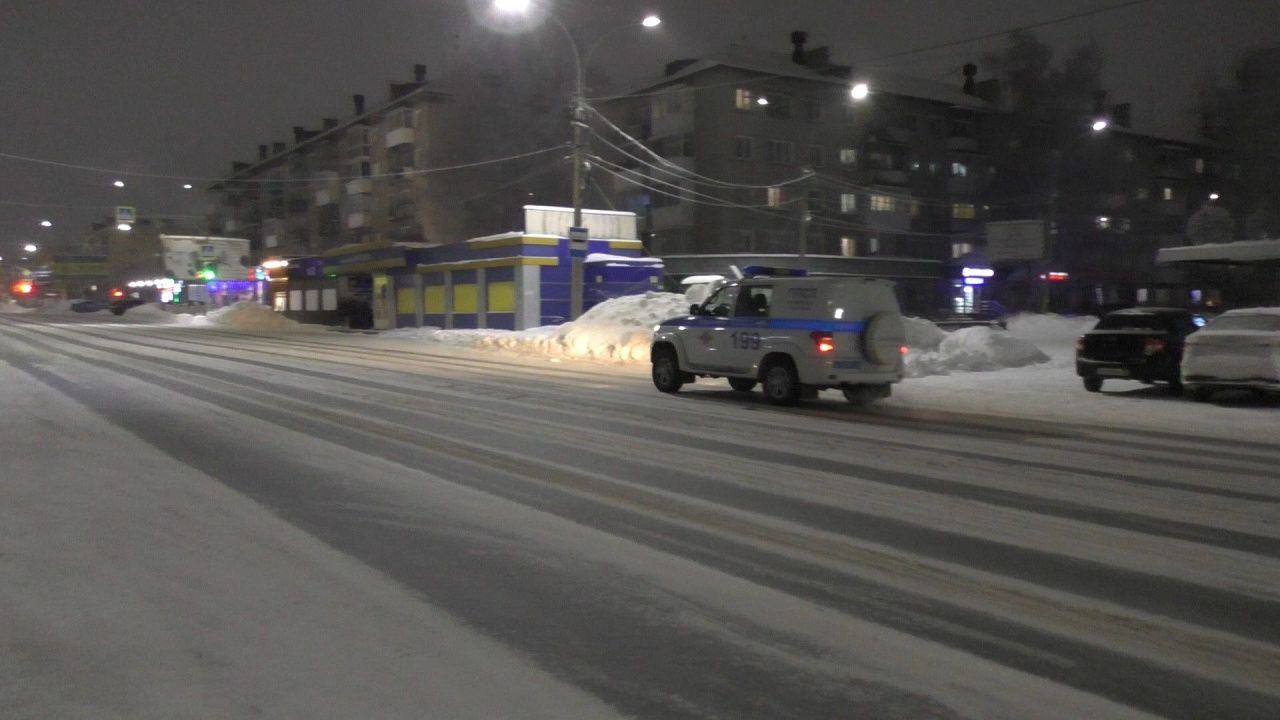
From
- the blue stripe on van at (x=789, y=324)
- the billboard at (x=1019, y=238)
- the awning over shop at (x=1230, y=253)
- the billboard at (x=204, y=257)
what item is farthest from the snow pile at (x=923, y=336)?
the billboard at (x=204, y=257)

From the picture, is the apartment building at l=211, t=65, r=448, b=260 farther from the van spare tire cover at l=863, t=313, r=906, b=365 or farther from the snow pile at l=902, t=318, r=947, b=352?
the van spare tire cover at l=863, t=313, r=906, b=365

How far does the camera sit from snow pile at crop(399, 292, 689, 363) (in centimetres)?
2673

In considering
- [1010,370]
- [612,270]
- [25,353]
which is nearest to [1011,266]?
[612,270]

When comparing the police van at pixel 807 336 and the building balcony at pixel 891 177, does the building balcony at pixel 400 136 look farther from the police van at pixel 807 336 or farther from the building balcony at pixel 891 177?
the police van at pixel 807 336

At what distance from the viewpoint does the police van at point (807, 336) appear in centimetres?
1505

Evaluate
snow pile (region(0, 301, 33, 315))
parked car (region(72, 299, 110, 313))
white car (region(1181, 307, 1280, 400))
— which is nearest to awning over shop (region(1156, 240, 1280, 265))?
white car (region(1181, 307, 1280, 400))

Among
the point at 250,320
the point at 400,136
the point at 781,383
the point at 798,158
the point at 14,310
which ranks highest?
the point at 400,136

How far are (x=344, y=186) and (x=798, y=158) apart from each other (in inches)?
1473

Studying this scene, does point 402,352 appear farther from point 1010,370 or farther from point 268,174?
point 268,174

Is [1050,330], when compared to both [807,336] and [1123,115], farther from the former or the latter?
[1123,115]

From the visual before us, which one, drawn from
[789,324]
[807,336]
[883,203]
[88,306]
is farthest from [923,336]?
[88,306]

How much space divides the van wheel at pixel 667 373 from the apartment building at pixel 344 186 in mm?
40492

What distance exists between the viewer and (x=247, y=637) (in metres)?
5.00

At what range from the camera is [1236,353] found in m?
15.4
